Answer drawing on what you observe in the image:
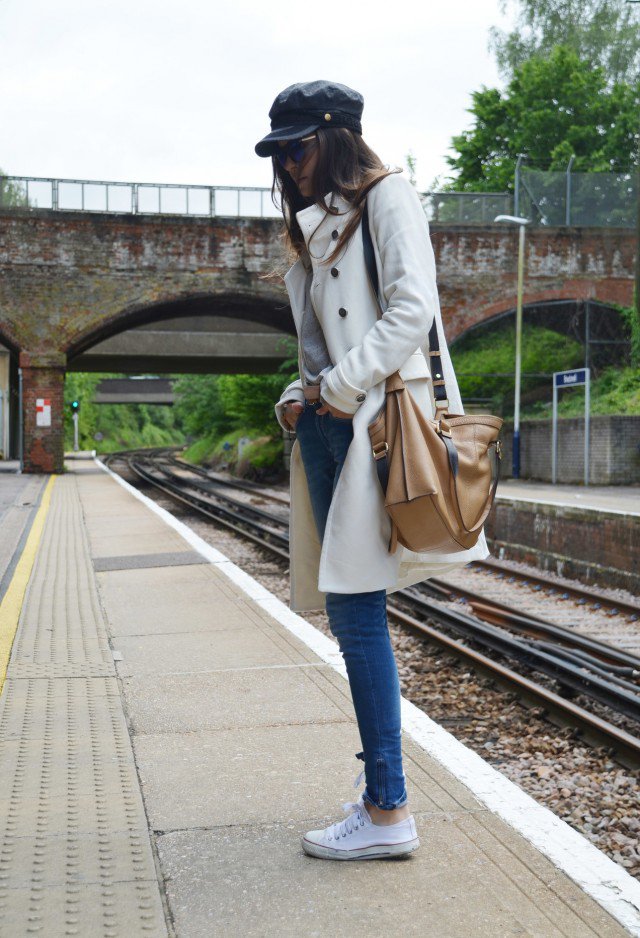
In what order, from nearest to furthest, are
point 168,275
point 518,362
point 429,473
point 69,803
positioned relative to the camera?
point 429,473, point 69,803, point 518,362, point 168,275

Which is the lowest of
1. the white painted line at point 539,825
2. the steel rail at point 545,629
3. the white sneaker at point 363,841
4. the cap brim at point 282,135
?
the steel rail at point 545,629

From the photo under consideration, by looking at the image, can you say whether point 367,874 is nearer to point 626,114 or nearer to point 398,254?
point 398,254

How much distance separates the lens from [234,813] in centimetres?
301

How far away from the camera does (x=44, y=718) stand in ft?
13.6

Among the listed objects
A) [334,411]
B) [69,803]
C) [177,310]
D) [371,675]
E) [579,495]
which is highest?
[177,310]

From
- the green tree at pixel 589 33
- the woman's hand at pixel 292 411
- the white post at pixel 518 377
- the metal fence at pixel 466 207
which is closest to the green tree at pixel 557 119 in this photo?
the green tree at pixel 589 33

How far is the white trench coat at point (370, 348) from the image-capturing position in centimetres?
259

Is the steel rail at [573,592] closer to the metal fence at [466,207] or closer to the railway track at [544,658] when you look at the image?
the railway track at [544,658]

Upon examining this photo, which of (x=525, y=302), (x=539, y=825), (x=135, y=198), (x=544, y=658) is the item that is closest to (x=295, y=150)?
(x=539, y=825)

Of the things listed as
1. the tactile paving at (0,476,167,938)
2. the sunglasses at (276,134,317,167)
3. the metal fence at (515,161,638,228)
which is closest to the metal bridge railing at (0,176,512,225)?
the metal fence at (515,161,638,228)

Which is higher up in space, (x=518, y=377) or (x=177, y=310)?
(x=177, y=310)

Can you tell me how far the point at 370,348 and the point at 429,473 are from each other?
1.14ft

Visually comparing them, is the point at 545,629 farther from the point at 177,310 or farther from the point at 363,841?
the point at 177,310

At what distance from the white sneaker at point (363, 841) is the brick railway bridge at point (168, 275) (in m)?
25.1
